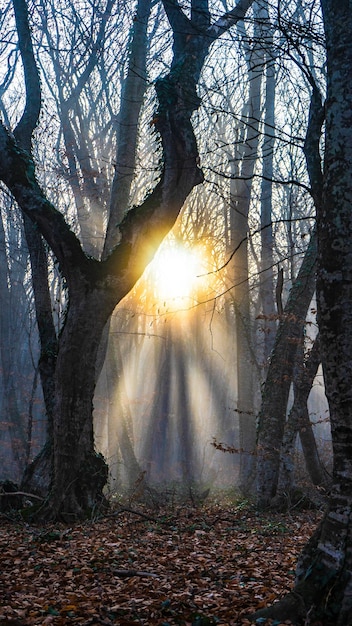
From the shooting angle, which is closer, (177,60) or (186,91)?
(186,91)

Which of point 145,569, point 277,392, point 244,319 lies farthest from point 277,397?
point 244,319

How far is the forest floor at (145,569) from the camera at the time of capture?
178 inches

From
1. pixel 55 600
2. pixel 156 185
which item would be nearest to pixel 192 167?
pixel 156 185

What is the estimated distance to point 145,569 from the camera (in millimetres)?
5996

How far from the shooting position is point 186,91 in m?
8.27

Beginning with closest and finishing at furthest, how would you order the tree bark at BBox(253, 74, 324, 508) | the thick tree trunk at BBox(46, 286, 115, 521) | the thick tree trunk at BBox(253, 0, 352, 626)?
the thick tree trunk at BBox(253, 0, 352, 626) < the thick tree trunk at BBox(46, 286, 115, 521) < the tree bark at BBox(253, 74, 324, 508)

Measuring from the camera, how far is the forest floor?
4.53 m

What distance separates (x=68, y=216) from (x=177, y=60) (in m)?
16.5

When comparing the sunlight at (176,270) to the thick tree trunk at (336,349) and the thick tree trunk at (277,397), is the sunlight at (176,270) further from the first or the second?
the thick tree trunk at (336,349)

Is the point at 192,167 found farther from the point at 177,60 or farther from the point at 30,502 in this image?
the point at 30,502

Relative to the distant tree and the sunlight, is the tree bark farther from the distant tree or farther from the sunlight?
the sunlight

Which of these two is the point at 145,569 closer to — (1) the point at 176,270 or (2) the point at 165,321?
(2) the point at 165,321

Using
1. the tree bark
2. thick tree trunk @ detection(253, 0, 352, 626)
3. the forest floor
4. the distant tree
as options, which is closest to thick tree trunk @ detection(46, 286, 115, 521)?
the distant tree

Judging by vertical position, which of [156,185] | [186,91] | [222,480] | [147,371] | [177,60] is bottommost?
[222,480]
